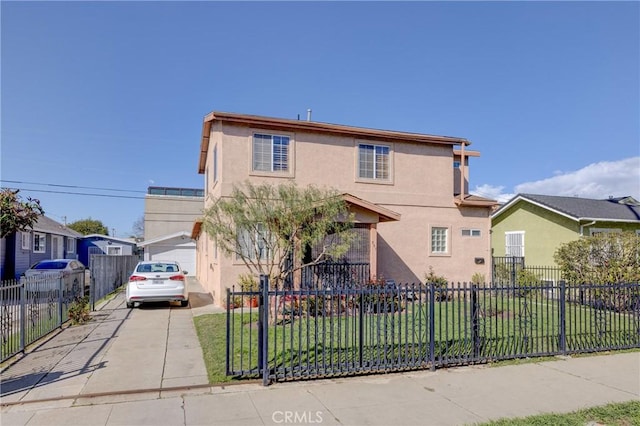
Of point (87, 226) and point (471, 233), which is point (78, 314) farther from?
point (87, 226)

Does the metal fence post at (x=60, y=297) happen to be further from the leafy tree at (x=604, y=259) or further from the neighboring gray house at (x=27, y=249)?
the leafy tree at (x=604, y=259)

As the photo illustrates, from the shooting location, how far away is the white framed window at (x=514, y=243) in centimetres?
2133

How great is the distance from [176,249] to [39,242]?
8.59 meters

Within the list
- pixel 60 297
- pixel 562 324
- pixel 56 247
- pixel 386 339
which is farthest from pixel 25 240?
pixel 562 324

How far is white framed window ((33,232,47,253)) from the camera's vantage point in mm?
24741

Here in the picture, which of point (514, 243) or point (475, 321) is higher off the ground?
point (514, 243)

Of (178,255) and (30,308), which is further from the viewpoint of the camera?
(178,255)

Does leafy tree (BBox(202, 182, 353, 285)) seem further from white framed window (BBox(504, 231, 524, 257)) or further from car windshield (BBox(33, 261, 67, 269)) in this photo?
white framed window (BBox(504, 231, 524, 257))

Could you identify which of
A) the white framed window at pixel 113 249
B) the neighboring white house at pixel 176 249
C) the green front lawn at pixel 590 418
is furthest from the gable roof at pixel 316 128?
the white framed window at pixel 113 249

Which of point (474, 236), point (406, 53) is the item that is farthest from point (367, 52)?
point (474, 236)

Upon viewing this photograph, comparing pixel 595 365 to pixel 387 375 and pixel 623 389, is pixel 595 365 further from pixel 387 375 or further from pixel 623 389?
pixel 387 375

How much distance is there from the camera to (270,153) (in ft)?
46.1

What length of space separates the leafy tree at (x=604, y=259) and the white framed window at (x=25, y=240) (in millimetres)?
25945

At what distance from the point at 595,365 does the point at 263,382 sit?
18.1ft
